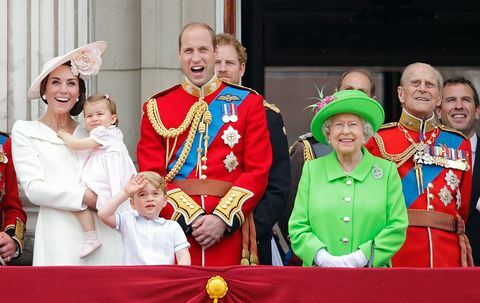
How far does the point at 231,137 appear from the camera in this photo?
8.39 metres

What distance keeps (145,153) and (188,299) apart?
1.13m

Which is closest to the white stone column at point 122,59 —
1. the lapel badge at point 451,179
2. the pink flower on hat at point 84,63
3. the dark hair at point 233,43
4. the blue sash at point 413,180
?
the dark hair at point 233,43

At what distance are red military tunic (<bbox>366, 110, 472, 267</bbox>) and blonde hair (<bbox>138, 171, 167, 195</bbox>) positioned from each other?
132 centimetres

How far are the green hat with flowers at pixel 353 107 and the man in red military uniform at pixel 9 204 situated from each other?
168 cm

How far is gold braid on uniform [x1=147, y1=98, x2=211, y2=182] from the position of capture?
8367 millimetres

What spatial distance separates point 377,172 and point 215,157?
2.69 ft

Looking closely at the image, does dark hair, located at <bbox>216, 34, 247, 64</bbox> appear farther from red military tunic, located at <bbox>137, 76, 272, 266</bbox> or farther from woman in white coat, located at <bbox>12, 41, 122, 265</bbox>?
woman in white coat, located at <bbox>12, 41, 122, 265</bbox>

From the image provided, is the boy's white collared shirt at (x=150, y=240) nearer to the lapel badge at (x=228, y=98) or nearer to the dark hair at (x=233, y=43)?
the lapel badge at (x=228, y=98)

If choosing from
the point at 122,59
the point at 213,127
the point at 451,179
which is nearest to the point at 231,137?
the point at 213,127

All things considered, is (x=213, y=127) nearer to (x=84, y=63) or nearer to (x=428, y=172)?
(x=84, y=63)

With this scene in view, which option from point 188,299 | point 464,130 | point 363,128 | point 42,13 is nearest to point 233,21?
point 42,13

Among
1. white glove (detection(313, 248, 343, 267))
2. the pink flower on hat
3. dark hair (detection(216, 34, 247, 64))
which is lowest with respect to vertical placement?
white glove (detection(313, 248, 343, 267))

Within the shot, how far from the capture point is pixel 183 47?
8461 millimetres

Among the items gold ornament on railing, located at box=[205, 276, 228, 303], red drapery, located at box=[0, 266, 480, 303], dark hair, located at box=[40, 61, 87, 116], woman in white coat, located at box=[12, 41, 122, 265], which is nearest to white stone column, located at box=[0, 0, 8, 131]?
dark hair, located at box=[40, 61, 87, 116]
